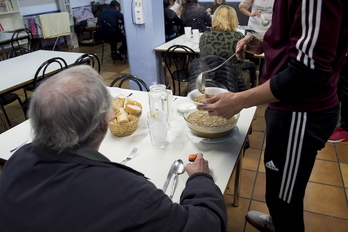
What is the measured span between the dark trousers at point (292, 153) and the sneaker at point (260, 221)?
0.94 ft

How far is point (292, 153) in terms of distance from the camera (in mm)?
1164

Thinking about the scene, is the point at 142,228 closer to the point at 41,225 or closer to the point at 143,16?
the point at 41,225

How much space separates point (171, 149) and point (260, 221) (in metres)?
0.84

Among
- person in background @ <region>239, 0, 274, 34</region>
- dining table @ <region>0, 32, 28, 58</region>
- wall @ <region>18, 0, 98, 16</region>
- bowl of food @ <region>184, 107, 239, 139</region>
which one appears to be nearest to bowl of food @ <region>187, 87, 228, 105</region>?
bowl of food @ <region>184, 107, 239, 139</region>

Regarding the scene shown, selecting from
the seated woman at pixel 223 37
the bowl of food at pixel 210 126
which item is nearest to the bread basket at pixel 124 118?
the bowl of food at pixel 210 126

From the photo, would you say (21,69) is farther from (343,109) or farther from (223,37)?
(343,109)

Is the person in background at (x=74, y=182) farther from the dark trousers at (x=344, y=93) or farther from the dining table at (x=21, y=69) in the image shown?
the dark trousers at (x=344, y=93)

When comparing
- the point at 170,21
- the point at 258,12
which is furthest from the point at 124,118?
the point at 170,21

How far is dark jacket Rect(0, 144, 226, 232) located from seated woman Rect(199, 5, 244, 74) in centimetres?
197

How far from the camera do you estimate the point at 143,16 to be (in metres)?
3.25

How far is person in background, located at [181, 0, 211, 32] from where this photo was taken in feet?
14.5

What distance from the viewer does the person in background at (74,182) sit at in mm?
620

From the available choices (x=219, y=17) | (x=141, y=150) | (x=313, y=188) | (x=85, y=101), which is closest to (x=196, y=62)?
(x=219, y=17)

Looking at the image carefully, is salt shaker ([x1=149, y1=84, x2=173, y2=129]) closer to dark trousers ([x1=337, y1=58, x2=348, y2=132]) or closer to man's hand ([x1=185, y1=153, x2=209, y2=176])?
man's hand ([x1=185, y1=153, x2=209, y2=176])
